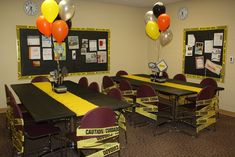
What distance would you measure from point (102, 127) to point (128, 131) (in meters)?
1.66

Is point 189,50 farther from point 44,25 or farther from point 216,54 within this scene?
point 44,25

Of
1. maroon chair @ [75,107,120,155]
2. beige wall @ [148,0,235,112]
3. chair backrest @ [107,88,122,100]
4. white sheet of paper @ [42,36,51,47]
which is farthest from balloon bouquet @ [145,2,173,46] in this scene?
maroon chair @ [75,107,120,155]

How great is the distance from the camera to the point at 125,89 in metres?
4.01

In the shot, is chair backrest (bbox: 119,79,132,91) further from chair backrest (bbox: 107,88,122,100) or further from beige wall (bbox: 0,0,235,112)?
beige wall (bbox: 0,0,235,112)

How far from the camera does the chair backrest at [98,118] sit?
2.10 meters

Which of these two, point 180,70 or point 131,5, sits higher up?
point 131,5

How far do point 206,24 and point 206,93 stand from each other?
91.0 inches

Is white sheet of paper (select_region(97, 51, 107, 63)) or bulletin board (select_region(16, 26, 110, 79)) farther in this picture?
white sheet of paper (select_region(97, 51, 107, 63))

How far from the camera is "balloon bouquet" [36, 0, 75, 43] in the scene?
3.49 meters

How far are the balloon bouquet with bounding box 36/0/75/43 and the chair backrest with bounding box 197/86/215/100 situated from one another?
2.41 meters

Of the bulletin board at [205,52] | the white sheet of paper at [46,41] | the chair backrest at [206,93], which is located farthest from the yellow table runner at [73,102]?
the bulletin board at [205,52]

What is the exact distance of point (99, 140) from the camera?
7.32 ft

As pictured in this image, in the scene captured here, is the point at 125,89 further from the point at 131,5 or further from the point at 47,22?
the point at 131,5

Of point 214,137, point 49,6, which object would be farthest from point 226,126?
point 49,6
